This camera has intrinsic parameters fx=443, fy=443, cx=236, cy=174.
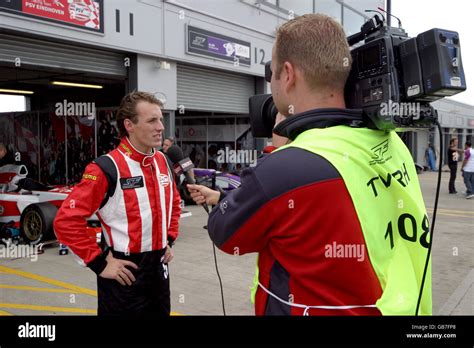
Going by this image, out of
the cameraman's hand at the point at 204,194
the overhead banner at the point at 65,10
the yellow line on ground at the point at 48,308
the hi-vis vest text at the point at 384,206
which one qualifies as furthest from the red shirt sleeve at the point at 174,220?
the overhead banner at the point at 65,10

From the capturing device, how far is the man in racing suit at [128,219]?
240 centimetres

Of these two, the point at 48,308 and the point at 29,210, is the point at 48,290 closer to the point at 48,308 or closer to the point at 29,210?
the point at 48,308

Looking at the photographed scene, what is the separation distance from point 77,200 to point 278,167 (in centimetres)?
155

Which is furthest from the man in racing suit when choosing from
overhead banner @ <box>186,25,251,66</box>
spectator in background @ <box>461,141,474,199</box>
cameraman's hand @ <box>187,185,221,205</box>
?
spectator in background @ <box>461,141,474,199</box>

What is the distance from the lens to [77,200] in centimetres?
240

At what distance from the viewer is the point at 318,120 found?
1327 mm

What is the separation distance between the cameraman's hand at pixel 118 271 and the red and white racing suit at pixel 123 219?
0.03 metres

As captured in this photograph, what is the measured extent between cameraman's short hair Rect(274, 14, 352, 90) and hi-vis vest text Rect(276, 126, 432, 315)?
0.52ft

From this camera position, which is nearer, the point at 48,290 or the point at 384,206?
the point at 384,206

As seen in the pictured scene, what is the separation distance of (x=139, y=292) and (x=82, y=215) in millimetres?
541

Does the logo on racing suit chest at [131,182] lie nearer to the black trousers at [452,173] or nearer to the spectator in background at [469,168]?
the spectator in background at [469,168]

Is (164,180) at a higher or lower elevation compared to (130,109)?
lower

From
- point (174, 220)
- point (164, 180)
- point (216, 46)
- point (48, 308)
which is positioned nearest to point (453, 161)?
point (216, 46)

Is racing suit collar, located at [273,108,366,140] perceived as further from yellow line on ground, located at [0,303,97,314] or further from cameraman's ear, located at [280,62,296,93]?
yellow line on ground, located at [0,303,97,314]
